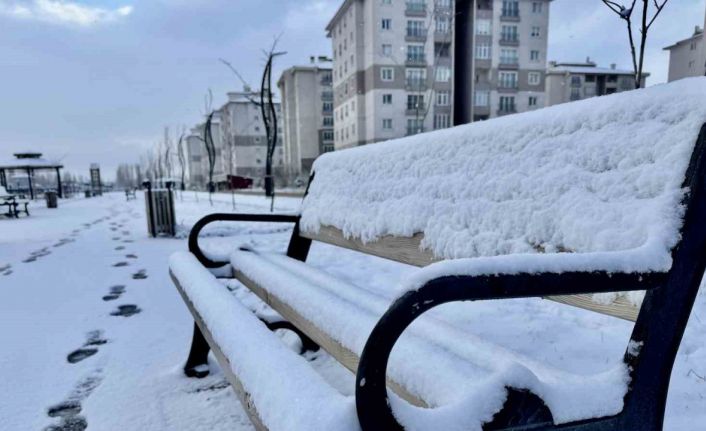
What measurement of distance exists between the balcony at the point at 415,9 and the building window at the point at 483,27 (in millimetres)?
4987

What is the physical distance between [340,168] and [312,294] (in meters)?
1.04

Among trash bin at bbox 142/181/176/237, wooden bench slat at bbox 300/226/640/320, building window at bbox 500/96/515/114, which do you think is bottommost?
trash bin at bbox 142/181/176/237

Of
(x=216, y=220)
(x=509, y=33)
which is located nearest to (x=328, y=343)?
(x=216, y=220)

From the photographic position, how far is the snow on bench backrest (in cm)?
83

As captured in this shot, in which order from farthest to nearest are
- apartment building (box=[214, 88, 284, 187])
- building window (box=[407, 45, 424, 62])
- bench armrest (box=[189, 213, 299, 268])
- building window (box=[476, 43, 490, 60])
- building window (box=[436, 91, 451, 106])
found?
apartment building (box=[214, 88, 284, 187]), building window (box=[436, 91, 451, 106]), building window (box=[476, 43, 490, 60]), building window (box=[407, 45, 424, 62]), bench armrest (box=[189, 213, 299, 268])

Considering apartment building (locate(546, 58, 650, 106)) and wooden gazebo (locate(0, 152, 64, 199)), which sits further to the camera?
apartment building (locate(546, 58, 650, 106))

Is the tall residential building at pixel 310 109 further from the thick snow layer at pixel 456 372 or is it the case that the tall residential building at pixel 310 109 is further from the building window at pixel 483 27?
the thick snow layer at pixel 456 372

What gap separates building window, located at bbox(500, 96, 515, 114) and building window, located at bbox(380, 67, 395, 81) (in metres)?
10.3

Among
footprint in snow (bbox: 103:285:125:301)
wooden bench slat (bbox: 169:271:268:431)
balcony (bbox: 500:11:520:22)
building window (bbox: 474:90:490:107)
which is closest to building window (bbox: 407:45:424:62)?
building window (bbox: 474:90:490:107)

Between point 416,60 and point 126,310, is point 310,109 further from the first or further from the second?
point 126,310

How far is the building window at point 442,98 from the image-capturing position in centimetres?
3634

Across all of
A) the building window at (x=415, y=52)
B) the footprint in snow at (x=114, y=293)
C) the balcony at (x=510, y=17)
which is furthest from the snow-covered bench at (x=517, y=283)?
the balcony at (x=510, y=17)

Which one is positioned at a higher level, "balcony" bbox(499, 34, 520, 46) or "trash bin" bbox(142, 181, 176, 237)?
"balcony" bbox(499, 34, 520, 46)

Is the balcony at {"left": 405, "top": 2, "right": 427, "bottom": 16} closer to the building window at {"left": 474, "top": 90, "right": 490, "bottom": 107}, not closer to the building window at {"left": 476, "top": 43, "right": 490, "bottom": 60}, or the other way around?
the building window at {"left": 476, "top": 43, "right": 490, "bottom": 60}
